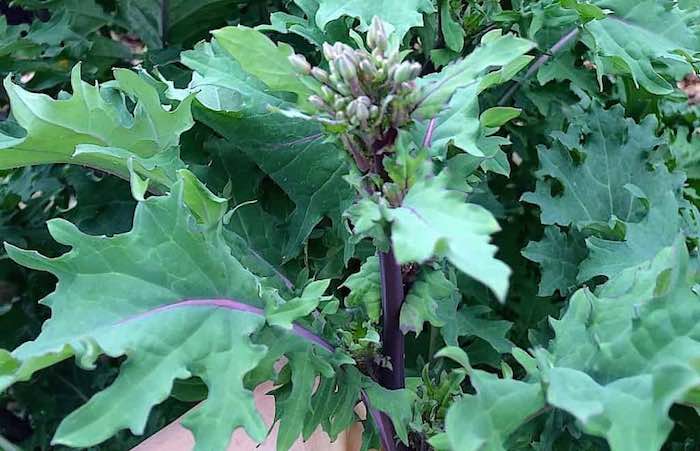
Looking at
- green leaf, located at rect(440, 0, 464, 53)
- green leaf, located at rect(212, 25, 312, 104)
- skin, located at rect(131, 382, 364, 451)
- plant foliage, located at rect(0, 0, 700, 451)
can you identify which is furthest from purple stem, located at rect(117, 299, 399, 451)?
green leaf, located at rect(440, 0, 464, 53)

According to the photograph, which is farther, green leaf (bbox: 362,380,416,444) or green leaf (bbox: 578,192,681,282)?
green leaf (bbox: 578,192,681,282)

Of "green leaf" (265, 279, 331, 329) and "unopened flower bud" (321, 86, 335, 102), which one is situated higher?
"unopened flower bud" (321, 86, 335, 102)

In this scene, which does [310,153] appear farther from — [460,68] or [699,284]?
[699,284]

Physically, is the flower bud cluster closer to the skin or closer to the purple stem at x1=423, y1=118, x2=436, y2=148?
the purple stem at x1=423, y1=118, x2=436, y2=148

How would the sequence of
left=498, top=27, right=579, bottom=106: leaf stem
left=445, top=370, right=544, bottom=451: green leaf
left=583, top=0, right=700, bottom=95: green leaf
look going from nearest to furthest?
left=445, top=370, right=544, bottom=451: green leaf
left=583, top=0, right=700, bottom=95: green leaf
left=498, top=27, right=579, bottom=106: leaf stem

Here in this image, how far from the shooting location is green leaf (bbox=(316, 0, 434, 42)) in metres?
0.96

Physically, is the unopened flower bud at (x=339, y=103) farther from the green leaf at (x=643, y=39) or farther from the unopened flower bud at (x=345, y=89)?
the green leaf at (x=643, y=39)

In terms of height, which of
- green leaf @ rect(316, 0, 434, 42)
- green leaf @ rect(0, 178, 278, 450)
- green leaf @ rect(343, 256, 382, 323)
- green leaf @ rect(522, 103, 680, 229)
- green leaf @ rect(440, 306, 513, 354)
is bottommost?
green leaf @ rect(440, 306, 513, 354)

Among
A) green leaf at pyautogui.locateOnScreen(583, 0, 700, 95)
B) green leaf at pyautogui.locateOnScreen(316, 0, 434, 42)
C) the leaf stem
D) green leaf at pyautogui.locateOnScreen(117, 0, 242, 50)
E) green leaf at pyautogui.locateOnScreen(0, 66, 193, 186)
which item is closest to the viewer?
green leaf at pyautogui.locateOnScreen(0, 66, 193, 186)

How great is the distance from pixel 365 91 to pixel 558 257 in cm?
57

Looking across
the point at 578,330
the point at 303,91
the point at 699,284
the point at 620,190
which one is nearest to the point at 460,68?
the point at 303,91

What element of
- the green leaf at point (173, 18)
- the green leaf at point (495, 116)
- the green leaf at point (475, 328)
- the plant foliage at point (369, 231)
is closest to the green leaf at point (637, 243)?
the plant foliage at point (369, 231)

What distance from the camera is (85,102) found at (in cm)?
87

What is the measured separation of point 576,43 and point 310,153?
56cm
